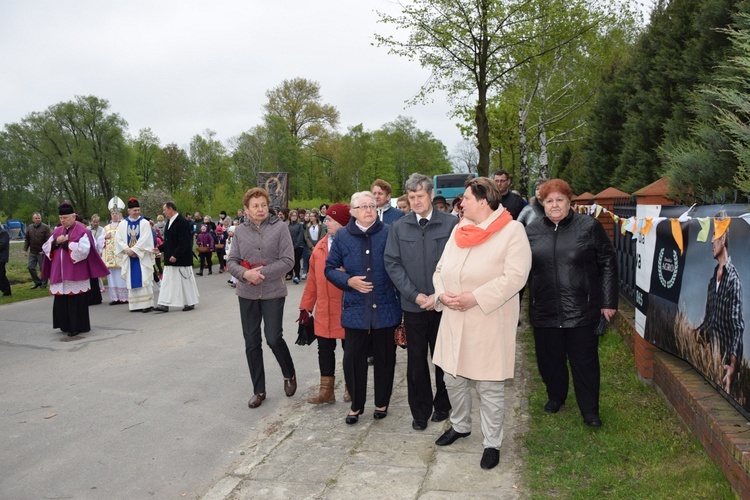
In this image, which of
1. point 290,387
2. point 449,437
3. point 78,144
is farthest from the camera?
point 78,144

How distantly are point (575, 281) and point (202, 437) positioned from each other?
3.32 metres

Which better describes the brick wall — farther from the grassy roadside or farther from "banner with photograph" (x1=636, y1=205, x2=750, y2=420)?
the grassy roadside

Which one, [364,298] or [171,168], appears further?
[171,168]

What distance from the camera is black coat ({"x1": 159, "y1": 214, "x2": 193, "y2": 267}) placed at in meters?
11.5

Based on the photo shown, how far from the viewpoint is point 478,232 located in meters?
4.26

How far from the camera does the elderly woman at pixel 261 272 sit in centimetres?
595

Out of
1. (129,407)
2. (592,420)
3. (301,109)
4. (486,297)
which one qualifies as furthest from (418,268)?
(301,109)

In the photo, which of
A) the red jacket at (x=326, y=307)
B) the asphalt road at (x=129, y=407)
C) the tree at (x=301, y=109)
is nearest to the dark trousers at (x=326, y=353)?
the red jacket at (x=326, y=307)

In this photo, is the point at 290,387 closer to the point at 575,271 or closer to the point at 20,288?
the point at 575,271

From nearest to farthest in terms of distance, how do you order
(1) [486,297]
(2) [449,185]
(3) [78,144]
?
(1) [486,297], (2) [449,185], (3) [78,144]

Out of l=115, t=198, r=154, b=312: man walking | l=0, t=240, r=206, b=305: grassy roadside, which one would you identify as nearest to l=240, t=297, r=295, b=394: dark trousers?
l=115, t=198, r=154, b=312: man walking

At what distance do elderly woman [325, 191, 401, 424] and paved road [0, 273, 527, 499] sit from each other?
386mm

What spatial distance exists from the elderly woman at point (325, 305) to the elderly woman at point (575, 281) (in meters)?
1.77

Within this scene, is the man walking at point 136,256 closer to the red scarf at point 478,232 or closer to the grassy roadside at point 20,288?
the grassy roadside at point 20,288
